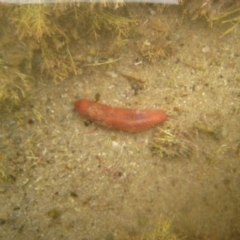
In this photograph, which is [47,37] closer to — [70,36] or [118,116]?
[70,36]

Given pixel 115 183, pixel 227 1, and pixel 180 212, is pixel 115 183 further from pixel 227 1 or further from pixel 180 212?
pixel 227 1

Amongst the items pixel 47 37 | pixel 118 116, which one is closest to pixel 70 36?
pixel 47 37

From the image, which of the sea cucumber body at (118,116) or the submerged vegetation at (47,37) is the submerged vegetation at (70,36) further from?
the sea cucumber body at (118,116)

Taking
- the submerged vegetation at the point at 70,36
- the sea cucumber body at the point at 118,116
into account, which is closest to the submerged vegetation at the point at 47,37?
the submerged vegetation at the point at 70,36

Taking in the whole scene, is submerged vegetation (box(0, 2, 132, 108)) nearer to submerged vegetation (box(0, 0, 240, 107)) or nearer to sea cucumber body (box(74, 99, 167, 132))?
submerged vegetation (box(0, 0, 240, 107))

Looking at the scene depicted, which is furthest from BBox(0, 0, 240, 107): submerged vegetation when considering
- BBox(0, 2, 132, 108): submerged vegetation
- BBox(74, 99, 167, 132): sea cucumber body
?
BBox(74, 99, 167, 132): sea cucumber body

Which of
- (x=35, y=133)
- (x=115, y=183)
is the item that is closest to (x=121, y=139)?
(x=115, y=183)

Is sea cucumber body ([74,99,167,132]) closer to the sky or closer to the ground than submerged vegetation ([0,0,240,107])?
closer to the ground

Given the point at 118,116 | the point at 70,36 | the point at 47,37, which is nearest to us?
the point at 47,37
